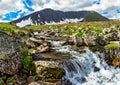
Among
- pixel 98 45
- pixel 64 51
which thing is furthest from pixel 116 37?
pixel 64 51

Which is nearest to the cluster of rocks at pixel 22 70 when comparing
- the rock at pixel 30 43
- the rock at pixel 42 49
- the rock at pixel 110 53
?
the rock at pixel 42 49

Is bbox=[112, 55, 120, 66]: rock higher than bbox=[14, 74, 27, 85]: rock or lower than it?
lower

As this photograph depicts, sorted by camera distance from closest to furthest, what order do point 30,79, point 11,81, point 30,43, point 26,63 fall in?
point 11,81 → point 30,79 → point 26,63 → point 30,43

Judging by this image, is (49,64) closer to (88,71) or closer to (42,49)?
(88,71)

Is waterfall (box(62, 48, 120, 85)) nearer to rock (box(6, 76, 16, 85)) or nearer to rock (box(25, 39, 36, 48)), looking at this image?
rock (box(6, 76, 16, 85))

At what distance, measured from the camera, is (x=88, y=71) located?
38125 mm

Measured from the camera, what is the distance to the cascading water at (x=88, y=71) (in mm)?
34281

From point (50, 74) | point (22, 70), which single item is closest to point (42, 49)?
point (22, 70)

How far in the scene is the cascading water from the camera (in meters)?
34.3

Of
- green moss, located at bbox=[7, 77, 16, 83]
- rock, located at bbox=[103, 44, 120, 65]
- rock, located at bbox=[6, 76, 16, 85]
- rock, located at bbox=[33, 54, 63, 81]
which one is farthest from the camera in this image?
rock, located at bbox=[103, 44, 120, 65]

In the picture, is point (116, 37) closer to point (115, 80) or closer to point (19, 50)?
point (115, 80)

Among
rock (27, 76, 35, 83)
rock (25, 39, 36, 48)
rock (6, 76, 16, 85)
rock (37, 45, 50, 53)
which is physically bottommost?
rock (27, 76, 35, 83)

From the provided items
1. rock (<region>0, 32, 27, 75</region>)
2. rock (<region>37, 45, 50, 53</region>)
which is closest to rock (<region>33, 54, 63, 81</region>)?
rock (<region>0, 32, 27, 75</region>)

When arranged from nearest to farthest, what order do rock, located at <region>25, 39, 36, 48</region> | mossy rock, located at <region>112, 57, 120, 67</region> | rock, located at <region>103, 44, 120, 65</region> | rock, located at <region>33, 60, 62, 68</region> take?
rock, located at <region>33, 60, 62, 68</region> → mossy rock, located at <region>112, 57, 120, 67</region> → rock, located at <region>103, 44, 120, 65</region> → rock, located at <region>25, 39, 36, 48</region>
